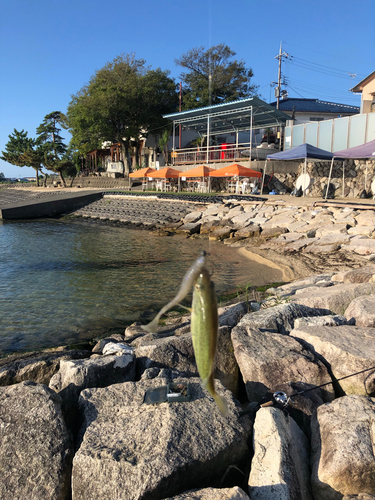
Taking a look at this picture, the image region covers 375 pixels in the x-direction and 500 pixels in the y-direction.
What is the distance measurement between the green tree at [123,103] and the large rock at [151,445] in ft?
127

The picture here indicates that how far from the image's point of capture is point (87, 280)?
1151cm

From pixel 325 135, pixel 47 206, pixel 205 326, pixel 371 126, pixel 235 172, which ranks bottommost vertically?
pixel 47 206

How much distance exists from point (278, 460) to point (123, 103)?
40.3 metres

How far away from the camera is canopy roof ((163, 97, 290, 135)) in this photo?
2902 cm

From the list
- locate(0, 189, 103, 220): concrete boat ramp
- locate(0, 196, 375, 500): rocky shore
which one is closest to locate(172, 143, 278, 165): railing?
locate(0, 189, 103, 220): concrete boat ramp

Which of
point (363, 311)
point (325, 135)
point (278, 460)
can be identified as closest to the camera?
point (278, 460)

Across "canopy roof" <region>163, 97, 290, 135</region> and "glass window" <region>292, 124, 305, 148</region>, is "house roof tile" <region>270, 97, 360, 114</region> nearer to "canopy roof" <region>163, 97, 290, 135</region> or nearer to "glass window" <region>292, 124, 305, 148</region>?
"canopy roof" <region>163, 97, 290, 135</region>

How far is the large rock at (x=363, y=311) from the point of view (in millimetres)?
4492

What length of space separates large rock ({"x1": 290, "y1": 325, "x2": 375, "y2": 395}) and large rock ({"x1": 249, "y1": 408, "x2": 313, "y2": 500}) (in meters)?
0.93

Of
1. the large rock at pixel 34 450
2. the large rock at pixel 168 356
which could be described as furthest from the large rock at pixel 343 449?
the large rock at pixel 34 450

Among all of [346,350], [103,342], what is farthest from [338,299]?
[103,342]

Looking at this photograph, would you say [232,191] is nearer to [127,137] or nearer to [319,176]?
[319,176]

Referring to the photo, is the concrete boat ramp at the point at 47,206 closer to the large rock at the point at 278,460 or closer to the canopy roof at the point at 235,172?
the canopy roof at the point at 235,172

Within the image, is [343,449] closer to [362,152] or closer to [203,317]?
[203,317]
